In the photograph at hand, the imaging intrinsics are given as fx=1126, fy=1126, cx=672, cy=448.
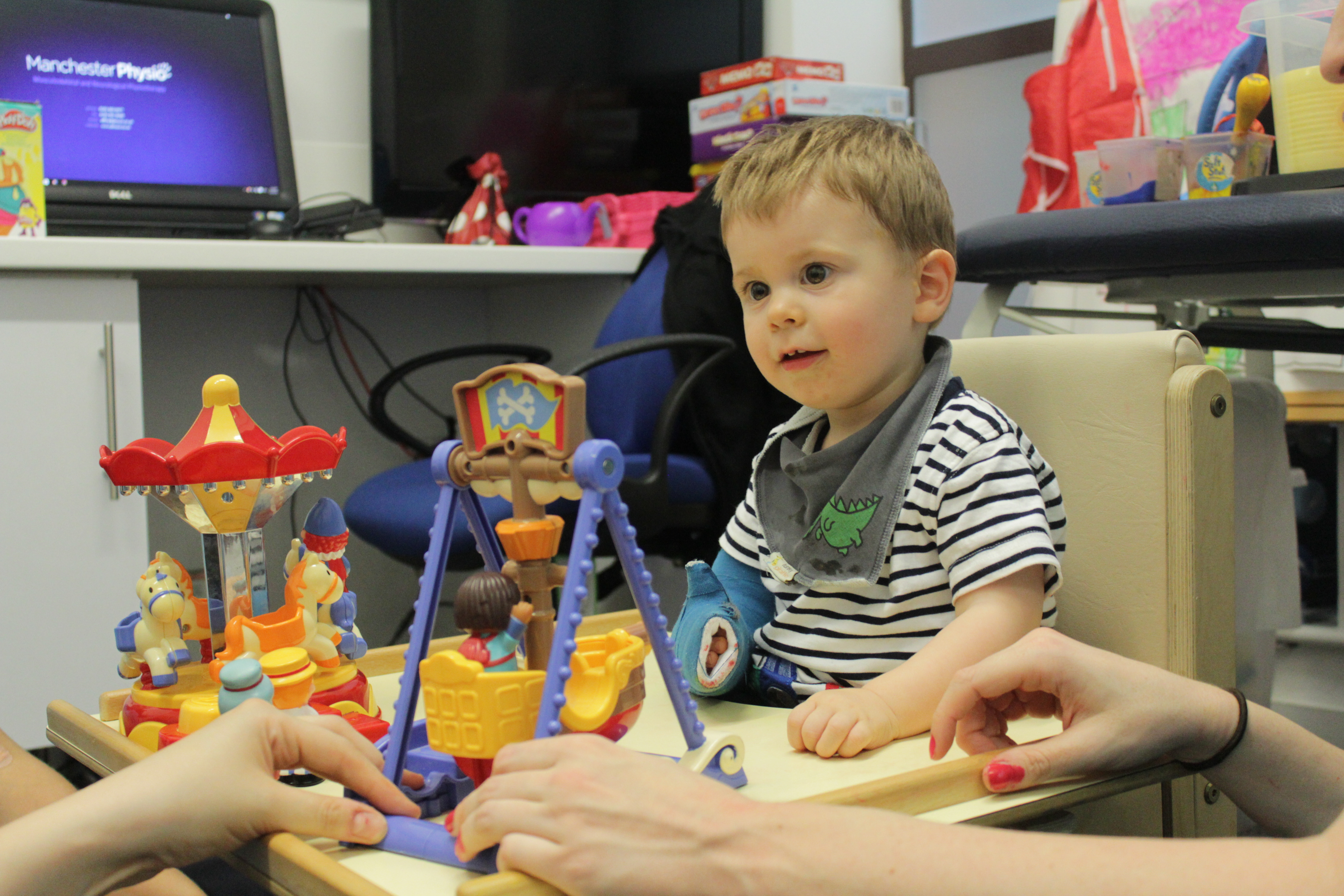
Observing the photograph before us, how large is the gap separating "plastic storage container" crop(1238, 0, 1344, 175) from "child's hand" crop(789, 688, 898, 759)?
678 millimetres

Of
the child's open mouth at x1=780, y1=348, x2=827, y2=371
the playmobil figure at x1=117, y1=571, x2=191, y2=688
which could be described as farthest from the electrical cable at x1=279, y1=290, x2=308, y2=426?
the child's open mouth at x1=780, y1=348, x2=827, y2=371

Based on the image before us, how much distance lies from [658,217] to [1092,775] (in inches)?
56.8

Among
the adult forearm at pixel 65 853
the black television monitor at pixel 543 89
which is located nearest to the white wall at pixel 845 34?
the black television monitor at pixel 543 89

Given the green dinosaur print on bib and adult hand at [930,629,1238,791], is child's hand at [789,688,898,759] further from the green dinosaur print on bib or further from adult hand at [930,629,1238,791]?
the green dinosaur print on bib

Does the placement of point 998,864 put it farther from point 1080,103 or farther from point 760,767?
point 1080,103

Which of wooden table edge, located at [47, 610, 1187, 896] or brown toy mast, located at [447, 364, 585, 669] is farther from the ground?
brown toy mast, located at [447, 364, 585, 669]

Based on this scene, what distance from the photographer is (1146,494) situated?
87 cm

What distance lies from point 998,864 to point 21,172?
1.55 meters

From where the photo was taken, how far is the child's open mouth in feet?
2.83

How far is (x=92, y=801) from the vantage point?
55cm

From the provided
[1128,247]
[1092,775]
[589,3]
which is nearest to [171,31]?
[589,3]

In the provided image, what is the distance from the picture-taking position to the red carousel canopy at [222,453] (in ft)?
2.53

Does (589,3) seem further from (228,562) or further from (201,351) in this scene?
(228,562)

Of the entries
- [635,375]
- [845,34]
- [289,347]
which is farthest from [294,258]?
[845,34]
